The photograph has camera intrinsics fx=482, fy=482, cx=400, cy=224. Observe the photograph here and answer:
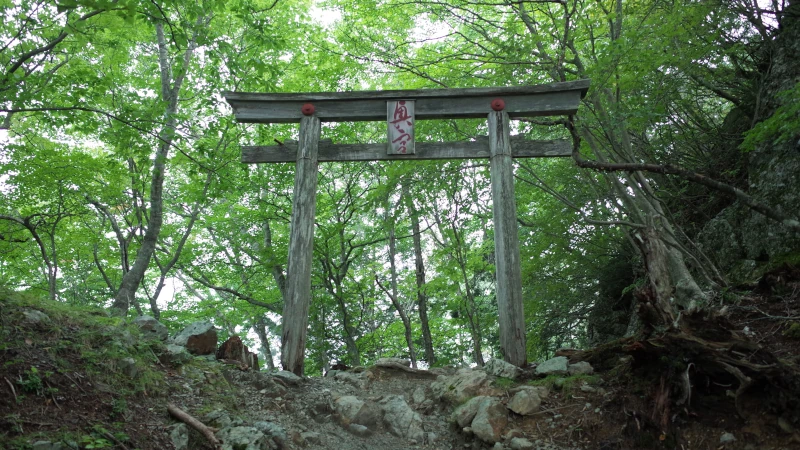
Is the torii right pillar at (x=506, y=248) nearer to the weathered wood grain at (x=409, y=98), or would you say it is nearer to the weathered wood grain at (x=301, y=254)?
the weathered wood grain at (x=409, y=98)

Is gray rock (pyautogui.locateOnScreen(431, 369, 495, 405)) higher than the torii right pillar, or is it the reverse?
the torii right pillar

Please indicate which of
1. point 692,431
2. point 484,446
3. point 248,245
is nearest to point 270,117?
point 484,446

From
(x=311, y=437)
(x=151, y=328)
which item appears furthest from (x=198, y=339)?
(x=311, y=437)

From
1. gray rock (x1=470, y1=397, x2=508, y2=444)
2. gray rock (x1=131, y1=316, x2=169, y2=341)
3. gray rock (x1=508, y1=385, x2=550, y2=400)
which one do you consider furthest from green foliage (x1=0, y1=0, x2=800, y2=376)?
gray rock (x1=470, y1=397, x2=508, y2=444)

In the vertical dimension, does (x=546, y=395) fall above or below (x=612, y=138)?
below

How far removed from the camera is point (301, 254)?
18.6 feet

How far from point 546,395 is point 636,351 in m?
1.10

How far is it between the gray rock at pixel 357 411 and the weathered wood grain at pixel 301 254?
40.1 inches

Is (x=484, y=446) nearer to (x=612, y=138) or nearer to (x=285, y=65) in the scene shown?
(x=612, y=138)

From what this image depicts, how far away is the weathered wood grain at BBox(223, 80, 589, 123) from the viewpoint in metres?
5.94

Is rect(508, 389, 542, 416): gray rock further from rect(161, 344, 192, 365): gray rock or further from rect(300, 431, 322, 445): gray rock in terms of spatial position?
rect(161, 344, 192, 365): gray rock

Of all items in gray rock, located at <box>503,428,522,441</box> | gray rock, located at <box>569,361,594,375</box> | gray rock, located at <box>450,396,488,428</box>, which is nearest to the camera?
gray rock, located at <box>503,428,522,441</box>

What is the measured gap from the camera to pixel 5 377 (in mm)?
3014

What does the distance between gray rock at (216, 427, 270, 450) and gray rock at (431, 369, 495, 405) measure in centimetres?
199
